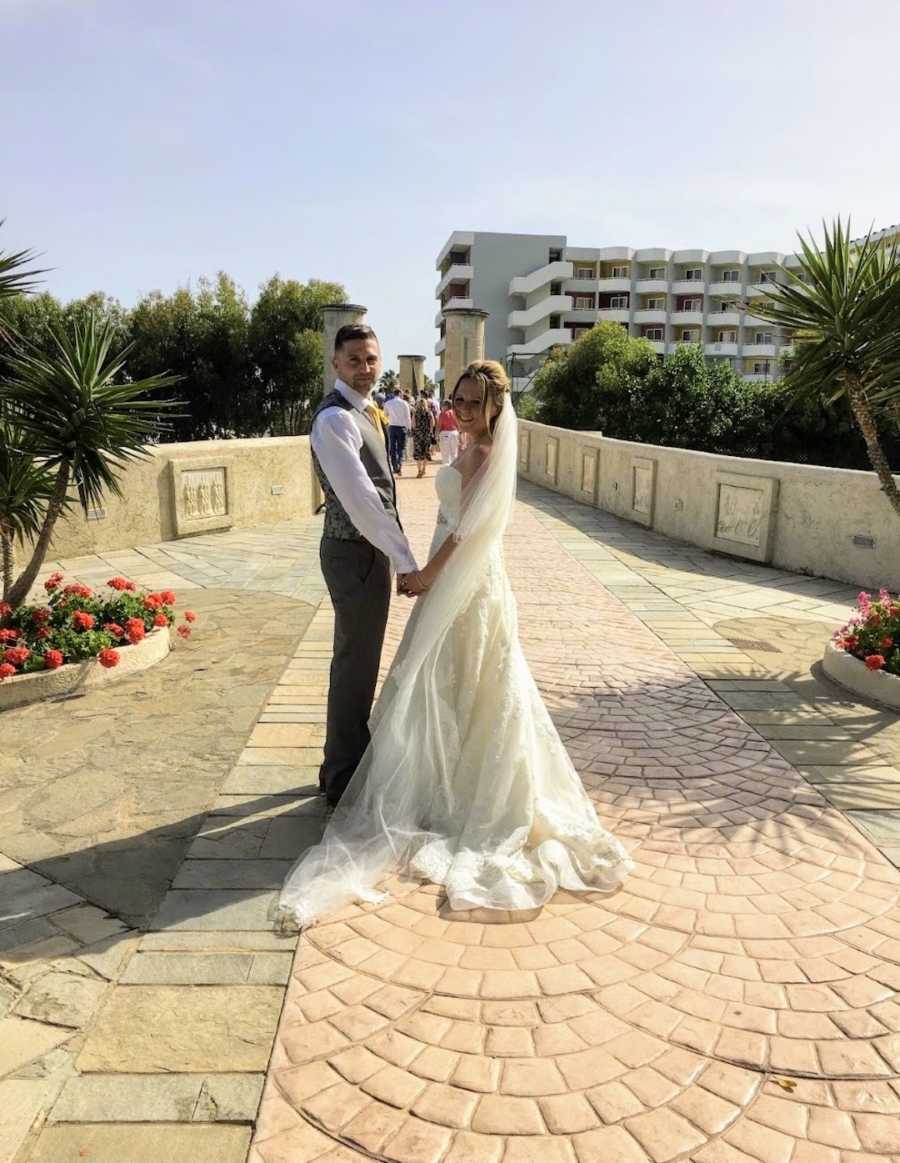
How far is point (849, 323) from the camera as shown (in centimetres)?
620

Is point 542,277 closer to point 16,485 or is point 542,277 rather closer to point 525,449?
point 525,449

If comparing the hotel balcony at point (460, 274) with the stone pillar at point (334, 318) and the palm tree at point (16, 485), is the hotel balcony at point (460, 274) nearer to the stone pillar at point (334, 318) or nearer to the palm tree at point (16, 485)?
the stone pillar at point (334, 318)

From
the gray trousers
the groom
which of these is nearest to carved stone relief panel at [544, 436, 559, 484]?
the groom

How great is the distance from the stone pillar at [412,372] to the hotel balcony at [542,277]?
50.5 m

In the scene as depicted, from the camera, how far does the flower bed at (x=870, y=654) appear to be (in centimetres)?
587

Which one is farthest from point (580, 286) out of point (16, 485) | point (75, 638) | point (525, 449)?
point (75, 638)

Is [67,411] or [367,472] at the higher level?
[67,411]

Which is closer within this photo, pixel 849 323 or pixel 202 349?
pixel 849 323

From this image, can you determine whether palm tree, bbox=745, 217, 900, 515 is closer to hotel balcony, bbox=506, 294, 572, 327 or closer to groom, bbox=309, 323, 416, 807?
groom, bbox=309, 323, 416, 807

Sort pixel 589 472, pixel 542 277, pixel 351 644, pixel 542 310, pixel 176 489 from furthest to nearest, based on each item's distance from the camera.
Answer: pixel 542 277
pixel 542 310
pixel 589 472
pixel 176 489
pixel 351 644

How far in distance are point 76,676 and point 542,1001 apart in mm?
4099

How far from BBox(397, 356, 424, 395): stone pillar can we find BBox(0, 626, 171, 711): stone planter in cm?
2251

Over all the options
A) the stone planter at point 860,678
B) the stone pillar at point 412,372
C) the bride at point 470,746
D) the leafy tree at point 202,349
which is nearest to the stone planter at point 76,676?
the bride at point 470,746

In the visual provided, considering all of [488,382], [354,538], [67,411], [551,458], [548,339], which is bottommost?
[551,458]
